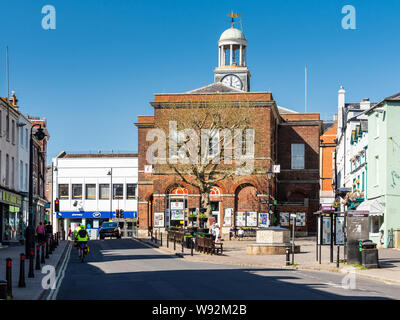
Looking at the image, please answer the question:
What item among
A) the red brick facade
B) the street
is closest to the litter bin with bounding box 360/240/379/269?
the street

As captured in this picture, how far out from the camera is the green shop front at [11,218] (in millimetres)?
47378

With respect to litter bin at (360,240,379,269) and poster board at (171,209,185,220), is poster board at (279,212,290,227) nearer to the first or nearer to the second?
poster board at (171,209,185,220)

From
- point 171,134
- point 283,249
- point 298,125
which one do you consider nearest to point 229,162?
point 171,134

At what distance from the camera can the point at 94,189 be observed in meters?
96.4

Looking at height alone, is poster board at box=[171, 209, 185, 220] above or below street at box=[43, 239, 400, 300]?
above

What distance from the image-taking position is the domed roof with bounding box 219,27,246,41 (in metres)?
83.1

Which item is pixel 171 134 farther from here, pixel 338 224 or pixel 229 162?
pixel 338 224

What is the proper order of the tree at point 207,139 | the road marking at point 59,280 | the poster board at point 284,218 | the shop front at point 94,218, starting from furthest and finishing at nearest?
the shop front at point 94,218, the poster board at point 284,218, the tree at point 207,139, the road marking at point 59,280

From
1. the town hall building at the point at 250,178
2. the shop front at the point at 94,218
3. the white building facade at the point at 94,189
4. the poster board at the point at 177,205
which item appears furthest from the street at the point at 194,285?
the white building facade at the point at 94,189

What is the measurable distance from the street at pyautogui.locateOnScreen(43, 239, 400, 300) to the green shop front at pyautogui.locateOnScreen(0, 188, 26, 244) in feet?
65.0

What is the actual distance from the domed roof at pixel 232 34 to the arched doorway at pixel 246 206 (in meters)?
23.0

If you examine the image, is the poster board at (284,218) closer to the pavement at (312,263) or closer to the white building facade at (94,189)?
the white building facade at (94,189)
